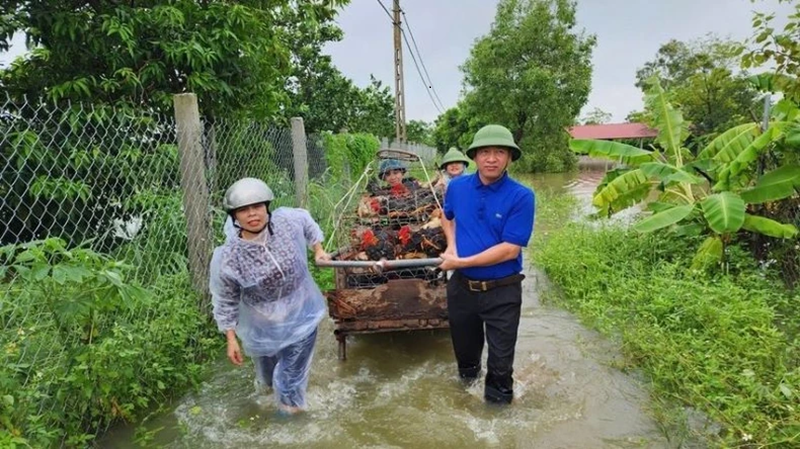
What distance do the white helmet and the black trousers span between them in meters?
1.42

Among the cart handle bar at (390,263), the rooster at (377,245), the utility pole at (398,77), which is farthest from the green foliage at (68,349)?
the utility pole at (398,77)

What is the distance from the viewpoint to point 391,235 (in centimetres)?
497

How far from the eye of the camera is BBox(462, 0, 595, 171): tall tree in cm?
3350

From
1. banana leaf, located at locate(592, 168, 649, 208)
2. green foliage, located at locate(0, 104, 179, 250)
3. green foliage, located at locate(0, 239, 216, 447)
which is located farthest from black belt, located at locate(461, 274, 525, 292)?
banana leaf, located at locate(592, 168, 649, 208)

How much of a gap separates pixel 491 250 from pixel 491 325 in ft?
1.78

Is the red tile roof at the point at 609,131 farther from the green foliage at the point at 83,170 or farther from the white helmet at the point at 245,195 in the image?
the white helmet at the point at 245,195

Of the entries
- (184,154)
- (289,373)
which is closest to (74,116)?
(184,154)

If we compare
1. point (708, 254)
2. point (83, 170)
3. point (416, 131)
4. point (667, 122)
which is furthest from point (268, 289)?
point (416, 131)

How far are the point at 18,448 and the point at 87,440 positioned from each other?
0.63 meters

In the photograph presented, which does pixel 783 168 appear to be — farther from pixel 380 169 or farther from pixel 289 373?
pixel 289 373

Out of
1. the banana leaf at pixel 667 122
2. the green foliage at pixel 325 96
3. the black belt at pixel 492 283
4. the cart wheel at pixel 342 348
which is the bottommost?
the cart wheel at pixel 342 348

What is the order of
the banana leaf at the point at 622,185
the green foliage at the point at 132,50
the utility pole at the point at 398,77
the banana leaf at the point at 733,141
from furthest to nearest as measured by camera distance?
the utility pole at the point at 398,77 < the banana leaf at the point at 622,185 < the banana leaf at the point at 733,141 < the green foliage at the point at 132,50

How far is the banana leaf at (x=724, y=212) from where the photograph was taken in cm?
525

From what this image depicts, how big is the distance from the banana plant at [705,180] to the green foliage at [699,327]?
34 cm
